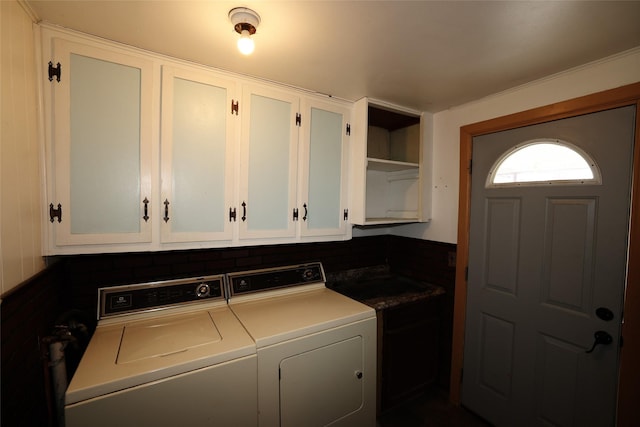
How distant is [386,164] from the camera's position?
2146mm

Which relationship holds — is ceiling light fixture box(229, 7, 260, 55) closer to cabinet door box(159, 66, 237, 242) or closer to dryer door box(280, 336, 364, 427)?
cabinet door box(159, 66, 237, 242)

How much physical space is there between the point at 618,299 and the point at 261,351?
182 cm

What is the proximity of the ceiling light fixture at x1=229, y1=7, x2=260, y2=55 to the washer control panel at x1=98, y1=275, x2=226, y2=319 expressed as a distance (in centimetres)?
134

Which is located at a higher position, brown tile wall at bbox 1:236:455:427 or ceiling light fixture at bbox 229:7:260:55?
ceiling light fixture at bbox 229:7:260:55

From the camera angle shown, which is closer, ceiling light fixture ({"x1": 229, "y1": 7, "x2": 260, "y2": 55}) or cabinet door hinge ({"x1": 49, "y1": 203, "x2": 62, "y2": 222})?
ceiling light fixture ({"x1": 229, "y1": 7, "x2": 260, "y2": 55})

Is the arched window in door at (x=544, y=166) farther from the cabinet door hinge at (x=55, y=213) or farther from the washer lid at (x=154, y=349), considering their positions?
the cabinet door hinge at (x=55, y=213)

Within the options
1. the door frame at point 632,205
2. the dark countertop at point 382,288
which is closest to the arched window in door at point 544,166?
the door frame at point 632,205

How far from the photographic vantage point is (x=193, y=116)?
1.50 m

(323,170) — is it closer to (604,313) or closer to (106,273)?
(106,273)

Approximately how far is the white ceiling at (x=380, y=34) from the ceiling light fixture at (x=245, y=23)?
2cm

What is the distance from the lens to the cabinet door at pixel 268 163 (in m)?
1.66

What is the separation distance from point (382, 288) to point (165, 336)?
1.60m

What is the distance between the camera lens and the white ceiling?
1.04 m

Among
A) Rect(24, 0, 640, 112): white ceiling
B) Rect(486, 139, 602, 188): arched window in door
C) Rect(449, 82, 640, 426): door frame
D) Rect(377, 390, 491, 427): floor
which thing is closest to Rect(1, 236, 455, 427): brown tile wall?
Rect(377, 390, 491, 427): floor
